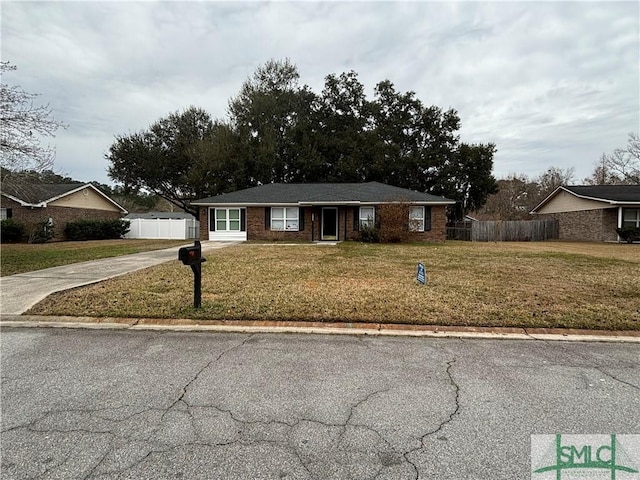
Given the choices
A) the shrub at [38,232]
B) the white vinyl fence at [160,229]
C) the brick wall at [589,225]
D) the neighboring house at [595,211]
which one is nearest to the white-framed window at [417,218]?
the neighboring house at [595,211]

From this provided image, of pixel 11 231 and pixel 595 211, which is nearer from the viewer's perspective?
pixel 11 231

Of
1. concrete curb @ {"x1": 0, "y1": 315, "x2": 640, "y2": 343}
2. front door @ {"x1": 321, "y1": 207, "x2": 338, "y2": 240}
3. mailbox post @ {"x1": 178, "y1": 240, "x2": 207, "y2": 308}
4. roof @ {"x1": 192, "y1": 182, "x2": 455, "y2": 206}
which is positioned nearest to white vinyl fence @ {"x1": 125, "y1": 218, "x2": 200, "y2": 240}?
roof @ {"x1": 192, "y1": 182, "x2": 455, "y2": 206}

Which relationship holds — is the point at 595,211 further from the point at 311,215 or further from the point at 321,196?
the point at 311,215

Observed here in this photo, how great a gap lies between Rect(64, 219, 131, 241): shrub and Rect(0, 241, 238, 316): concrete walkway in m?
16.1

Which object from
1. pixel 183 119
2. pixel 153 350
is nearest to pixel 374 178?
pixel 183 119

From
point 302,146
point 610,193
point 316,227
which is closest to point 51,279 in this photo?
point 316,227

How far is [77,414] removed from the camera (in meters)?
2.62

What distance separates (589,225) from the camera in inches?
959

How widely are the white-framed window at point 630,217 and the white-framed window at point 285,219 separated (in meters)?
20.7

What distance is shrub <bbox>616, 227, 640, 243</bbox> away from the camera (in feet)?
69.1

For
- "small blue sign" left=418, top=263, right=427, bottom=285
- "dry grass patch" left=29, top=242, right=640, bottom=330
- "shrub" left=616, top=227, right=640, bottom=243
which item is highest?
"shrub" left=616, top=227, right=640, bottom=243

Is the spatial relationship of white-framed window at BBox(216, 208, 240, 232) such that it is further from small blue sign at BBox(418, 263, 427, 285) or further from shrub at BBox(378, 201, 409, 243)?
small blue sign at BBox(418, 263, 427, 285)

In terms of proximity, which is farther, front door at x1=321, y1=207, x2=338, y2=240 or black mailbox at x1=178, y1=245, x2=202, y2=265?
front door at x1=321, y1=207, x2=338, y2=240

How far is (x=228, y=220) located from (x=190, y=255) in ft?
55.9
